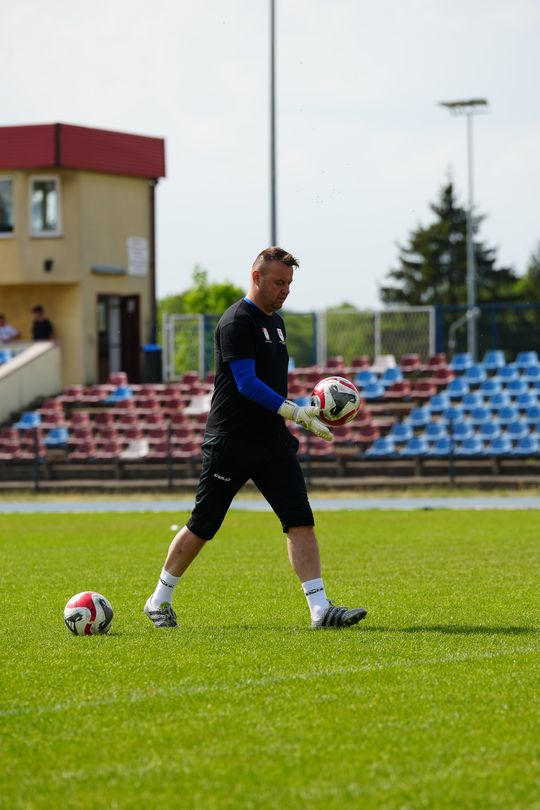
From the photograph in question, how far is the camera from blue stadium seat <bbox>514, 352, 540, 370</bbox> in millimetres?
32062

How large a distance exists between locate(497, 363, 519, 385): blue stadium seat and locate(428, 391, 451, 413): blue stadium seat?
126cm

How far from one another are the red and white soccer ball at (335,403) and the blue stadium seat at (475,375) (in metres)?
23.2

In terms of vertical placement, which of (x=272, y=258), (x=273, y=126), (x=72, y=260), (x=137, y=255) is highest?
(x=273, y=126)

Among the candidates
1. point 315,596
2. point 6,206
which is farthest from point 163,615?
point 6,206

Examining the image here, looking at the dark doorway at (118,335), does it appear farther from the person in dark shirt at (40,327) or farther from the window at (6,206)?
the window at (6,206)

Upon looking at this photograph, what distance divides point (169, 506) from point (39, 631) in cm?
1688

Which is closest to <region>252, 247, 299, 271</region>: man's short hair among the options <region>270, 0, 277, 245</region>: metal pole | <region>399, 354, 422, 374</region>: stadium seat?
<region>399, 354, 422, 374</region>: stadium seat

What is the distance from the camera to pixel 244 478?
908 centimetres

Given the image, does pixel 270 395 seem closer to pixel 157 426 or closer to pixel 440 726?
pixel 440 726

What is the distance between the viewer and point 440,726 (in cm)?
596

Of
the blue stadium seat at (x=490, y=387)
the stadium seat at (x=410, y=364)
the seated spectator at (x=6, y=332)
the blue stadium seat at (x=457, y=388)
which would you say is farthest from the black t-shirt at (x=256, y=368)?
the seated spectator at (x=6, y=332)

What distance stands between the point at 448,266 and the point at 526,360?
63.4 metres

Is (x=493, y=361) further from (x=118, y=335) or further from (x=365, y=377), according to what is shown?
(x=118, y=335)

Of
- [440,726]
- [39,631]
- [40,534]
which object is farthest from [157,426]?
[440,726]
